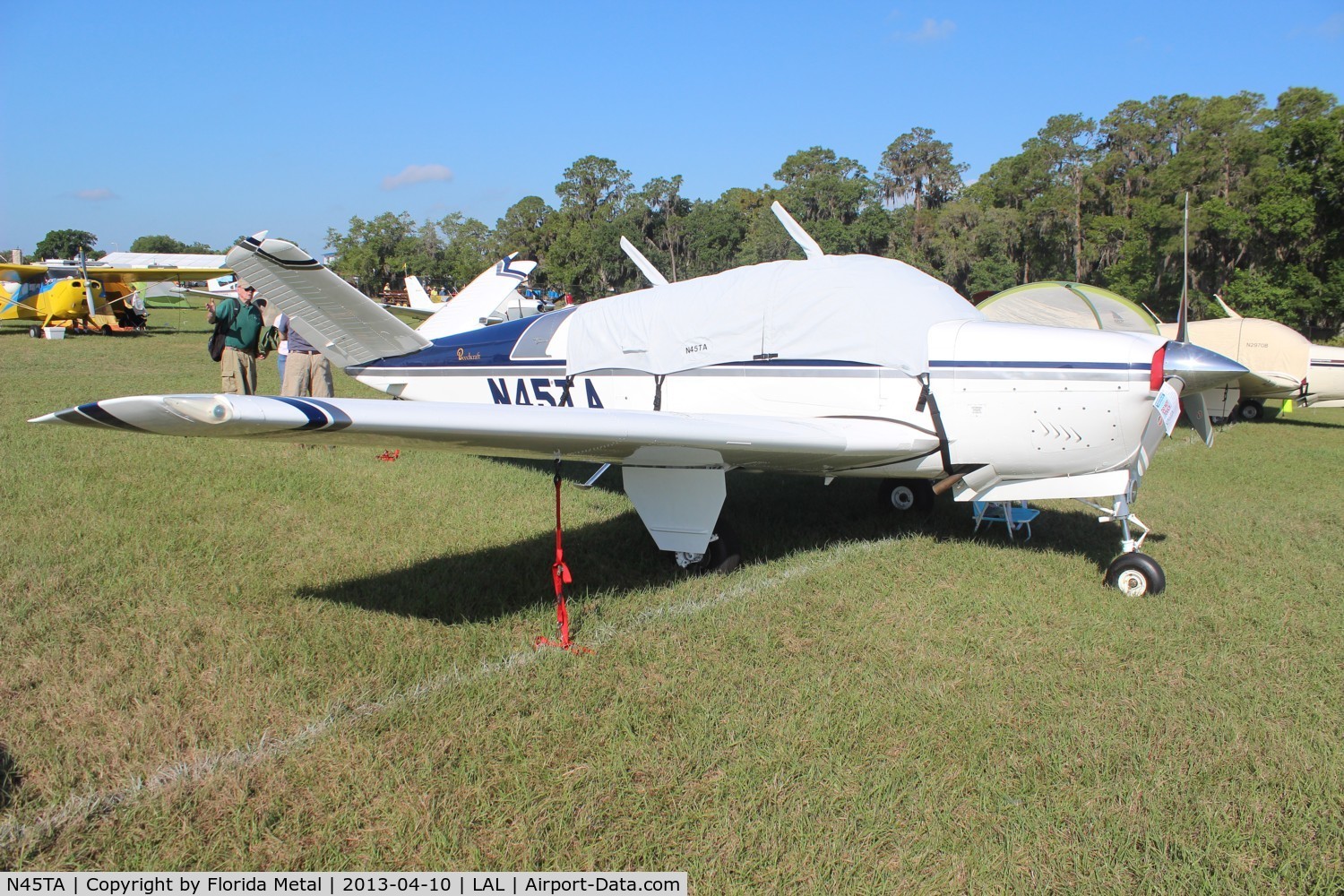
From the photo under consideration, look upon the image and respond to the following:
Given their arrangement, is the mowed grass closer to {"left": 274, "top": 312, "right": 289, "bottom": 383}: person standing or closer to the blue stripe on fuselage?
the blue stripe on fuselage

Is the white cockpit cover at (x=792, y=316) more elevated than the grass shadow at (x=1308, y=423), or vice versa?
the white cockpit cover at (x=792, y=316)

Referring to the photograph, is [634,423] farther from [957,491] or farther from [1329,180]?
[1329,180]

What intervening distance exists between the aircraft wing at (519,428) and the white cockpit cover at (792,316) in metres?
0.55

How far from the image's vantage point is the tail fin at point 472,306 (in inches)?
399

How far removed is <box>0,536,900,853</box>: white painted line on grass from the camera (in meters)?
2.55

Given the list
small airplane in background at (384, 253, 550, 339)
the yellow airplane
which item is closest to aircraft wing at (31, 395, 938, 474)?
small airplane in background at (384, 253, 550, 339)

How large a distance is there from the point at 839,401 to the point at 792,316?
2.33 feet

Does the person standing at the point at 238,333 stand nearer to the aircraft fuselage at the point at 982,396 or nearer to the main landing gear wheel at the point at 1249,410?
the aircraft fuselage at the point at 982,396

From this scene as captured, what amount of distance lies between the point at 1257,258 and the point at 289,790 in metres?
40.0

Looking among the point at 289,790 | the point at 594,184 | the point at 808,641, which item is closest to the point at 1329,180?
the point at 808,641

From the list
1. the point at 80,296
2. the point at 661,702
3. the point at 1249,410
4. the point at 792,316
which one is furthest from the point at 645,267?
the point at 80,296

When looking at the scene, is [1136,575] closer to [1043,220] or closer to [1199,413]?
[1199,413]

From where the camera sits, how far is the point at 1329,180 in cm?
2664

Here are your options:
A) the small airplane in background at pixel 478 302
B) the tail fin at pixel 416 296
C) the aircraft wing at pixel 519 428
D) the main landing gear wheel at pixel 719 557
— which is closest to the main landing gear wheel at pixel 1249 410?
the aircraft wing at pixel 519 428
